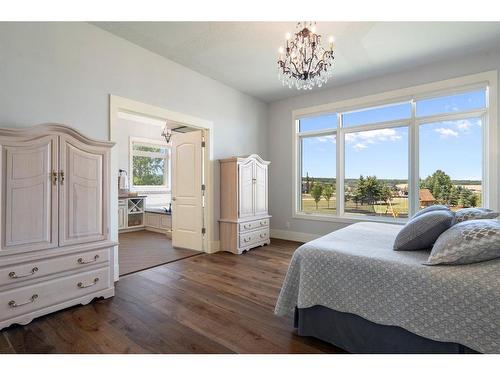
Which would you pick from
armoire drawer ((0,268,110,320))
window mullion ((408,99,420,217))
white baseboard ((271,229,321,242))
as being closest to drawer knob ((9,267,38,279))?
armoire drawer ((0,268,110,320))

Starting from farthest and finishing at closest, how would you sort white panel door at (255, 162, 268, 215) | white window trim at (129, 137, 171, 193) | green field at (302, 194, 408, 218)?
white window trim at (129, 137, 171, 193)
white panel door at (255, 162, 268, 215)
green field at (302, 194, 408, 218)

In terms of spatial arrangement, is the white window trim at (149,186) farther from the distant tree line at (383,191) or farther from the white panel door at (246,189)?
the distant tree line at (383,191)

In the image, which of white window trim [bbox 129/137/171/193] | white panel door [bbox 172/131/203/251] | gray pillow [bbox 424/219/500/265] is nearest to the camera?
gray pillow [bbox 424/219/500/265]

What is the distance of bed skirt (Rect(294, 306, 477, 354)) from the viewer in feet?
4.53

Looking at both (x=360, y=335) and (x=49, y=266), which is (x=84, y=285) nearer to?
(x=49, y=266)

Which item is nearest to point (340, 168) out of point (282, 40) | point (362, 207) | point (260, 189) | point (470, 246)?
point (362, 207)

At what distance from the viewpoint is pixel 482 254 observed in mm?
1370

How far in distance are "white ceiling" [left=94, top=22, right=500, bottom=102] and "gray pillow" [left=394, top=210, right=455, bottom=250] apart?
7.56 ft

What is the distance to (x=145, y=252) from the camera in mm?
4270

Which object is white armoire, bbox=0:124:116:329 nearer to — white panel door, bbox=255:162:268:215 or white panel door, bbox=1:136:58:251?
white panel door, bbox=1:136:58:251

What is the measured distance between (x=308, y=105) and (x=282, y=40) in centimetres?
198

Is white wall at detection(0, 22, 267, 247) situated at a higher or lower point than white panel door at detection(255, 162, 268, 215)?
higher

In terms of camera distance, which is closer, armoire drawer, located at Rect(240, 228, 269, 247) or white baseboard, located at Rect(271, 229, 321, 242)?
armoire drawer, located at Rect(240, 228, 269, 247)
